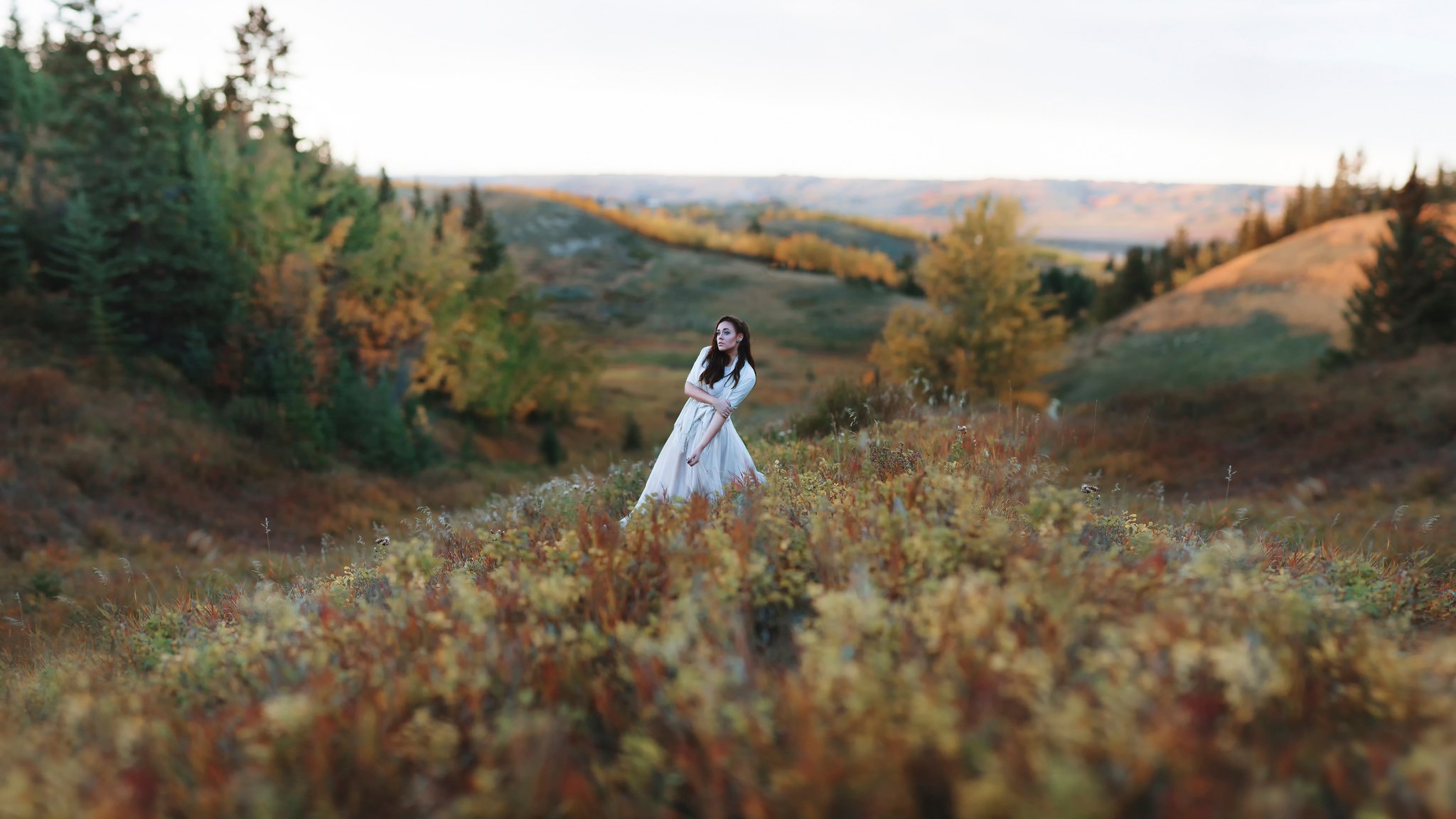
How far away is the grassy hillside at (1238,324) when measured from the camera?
42156mm

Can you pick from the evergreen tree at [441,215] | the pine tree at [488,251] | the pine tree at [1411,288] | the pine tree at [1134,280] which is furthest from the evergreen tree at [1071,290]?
the evergreen tree at [441,215]

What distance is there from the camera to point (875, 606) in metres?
2.83

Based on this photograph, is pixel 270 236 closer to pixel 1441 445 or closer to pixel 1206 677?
pixel 1206 677

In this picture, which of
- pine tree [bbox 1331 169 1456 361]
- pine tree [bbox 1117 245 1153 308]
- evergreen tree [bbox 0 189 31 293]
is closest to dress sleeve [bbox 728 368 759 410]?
evergreen tree [bbox 0 189 31 293]

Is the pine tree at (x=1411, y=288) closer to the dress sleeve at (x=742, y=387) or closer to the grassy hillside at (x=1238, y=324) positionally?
the grassy hillside at (x=1238, y=324)

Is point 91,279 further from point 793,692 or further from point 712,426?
point 793,692

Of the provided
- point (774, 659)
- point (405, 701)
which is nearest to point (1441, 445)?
point (774, 659)

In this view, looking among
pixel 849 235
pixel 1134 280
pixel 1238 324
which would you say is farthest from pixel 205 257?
pixel 849 235

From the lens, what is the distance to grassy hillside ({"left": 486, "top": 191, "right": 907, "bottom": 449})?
70812 mm

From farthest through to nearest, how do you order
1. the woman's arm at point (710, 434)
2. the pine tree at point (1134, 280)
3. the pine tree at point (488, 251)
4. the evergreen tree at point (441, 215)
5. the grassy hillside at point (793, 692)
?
1. the pine tree at point (1134, 280)
2. the pine tree at point (488, 251)
3. the evergreen tree at point (441, 215)
4. the woman's arm at point (710, 434)
5. the grassy hillside at point (793, 692)

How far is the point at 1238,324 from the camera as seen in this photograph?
45875 millimetres

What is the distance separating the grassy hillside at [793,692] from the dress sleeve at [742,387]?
3.10m

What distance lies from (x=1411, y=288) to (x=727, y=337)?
37079 mm

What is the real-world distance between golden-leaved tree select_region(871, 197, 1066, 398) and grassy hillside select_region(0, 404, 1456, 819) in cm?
2975
